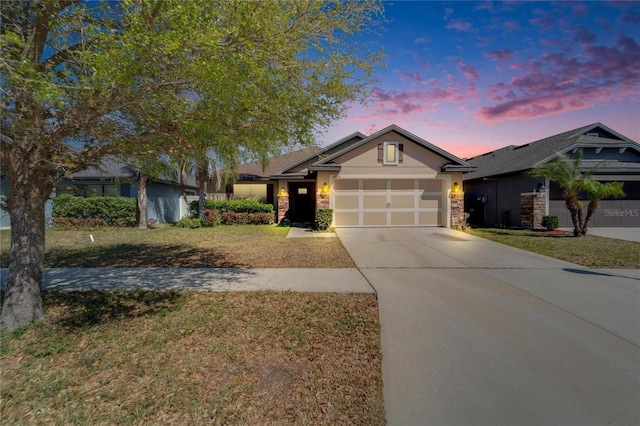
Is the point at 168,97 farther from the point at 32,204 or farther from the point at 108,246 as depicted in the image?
the point at 108,246

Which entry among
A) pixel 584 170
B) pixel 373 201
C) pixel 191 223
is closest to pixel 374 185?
pixel 373 201

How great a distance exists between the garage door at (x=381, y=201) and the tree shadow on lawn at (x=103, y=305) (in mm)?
10645

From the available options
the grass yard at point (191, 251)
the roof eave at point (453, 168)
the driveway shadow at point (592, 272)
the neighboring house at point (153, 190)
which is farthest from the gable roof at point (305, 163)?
the driveway shadow at point (592, 272)

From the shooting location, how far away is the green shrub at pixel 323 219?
14.2m

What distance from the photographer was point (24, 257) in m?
4.21

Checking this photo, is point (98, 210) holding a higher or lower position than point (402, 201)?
lower

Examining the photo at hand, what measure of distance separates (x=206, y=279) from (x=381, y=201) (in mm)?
10647

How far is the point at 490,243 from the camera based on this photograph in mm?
11047

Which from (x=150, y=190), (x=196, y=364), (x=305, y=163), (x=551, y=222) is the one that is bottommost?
(x=196, y=364)

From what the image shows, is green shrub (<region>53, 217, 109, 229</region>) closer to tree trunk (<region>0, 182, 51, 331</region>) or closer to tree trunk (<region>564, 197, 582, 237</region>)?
tree trunk (<region>0, 182, 51, 331</region>)

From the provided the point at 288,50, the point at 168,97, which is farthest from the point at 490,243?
the point at 168,97

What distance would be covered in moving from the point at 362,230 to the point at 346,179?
8.95 feet

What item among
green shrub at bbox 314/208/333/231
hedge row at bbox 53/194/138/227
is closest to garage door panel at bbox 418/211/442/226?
green shrub at bbox 314/208/333/231

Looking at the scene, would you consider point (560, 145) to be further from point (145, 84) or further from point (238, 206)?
point (145, 84)
